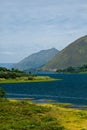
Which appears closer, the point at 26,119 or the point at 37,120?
the point at 37,120

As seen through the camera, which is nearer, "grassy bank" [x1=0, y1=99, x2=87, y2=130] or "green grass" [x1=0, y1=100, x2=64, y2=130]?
"green grass" [x1=0, y1=100, x2=64, y2=130]

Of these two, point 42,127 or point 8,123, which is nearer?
point 42,127

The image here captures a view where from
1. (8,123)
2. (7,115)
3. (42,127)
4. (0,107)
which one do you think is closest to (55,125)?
(42,127)

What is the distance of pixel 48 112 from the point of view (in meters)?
86.3

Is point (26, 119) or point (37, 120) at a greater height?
point (26, 119)

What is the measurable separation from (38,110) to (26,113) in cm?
607


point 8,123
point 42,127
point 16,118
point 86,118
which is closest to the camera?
point 42,127

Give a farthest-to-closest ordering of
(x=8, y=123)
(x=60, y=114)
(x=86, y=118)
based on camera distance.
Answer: (x=60, y=114), (x=86, y=118), (x=8, y=123)

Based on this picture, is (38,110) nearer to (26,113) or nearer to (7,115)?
(26,113)

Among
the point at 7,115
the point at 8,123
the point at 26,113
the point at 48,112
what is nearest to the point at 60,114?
the point at 48,112

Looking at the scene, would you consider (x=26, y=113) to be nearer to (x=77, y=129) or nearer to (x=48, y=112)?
(x=48, y=112)

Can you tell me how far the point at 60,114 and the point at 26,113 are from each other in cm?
866

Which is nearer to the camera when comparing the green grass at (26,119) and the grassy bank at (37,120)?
the green grass at (26,119)

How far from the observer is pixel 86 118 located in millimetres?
79562
